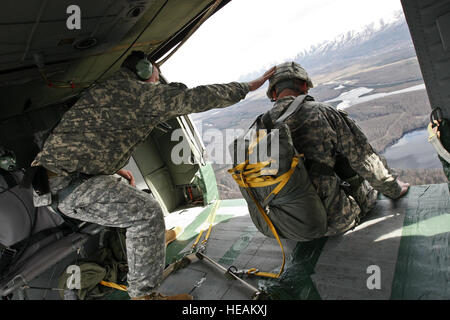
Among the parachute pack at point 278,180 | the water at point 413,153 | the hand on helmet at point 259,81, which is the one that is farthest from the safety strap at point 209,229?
the water at point 413,153

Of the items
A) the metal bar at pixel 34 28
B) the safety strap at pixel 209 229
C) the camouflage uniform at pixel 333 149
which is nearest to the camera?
the metal bar at pixel 34 28

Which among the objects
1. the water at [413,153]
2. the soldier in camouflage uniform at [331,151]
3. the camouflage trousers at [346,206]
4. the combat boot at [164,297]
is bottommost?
the water at [413,153]

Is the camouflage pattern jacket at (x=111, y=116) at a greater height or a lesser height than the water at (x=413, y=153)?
greater

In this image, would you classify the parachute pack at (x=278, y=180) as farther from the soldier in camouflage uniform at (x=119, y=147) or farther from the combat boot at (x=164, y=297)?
the combat boot at (x=164, y=297)

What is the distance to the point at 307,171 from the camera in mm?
2189

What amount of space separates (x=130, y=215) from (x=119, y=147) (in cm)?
64

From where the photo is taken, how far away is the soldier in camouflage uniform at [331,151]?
7.22 ft

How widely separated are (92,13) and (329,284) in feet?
9.48

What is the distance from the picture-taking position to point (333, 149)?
7.42 ft

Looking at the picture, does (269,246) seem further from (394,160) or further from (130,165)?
(394,160)

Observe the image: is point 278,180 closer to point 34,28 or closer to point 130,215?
point 130,215

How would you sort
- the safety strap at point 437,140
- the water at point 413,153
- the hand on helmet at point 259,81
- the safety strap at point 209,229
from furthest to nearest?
the water at point 413,153, the safety strap at point 209,229, the hand on helmet at point 259,81, the safety strap at point 437,140

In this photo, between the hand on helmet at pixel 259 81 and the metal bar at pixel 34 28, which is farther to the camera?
the hand on helmet at pixel 259 81
